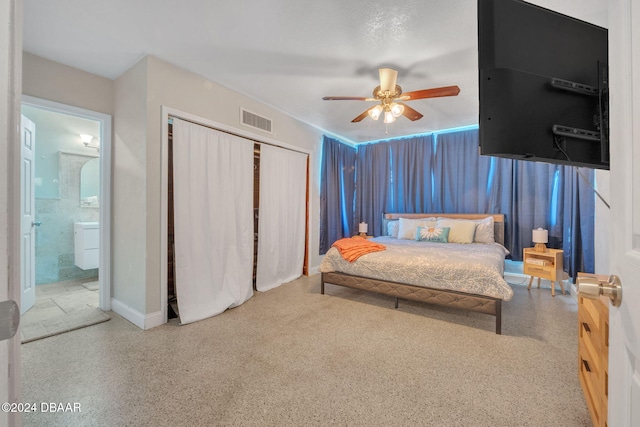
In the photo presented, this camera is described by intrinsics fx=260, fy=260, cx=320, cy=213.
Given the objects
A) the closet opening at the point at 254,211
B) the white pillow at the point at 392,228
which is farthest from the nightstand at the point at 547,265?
the closet opening at the point at 254,211

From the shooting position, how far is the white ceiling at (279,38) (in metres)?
1.75

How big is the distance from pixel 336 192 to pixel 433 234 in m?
1.81

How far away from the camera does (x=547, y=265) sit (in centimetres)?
327

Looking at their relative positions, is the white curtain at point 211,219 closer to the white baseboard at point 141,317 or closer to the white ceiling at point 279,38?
the white baseboard at point 141,317

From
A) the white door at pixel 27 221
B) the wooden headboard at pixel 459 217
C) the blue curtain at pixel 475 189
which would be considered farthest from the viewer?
the wooden headboard at pixel 459 217

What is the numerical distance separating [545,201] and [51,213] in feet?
23.2

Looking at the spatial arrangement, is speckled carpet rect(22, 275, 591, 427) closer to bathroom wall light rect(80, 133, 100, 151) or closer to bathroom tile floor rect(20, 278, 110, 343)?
bathroom tile floor rect(20, 278, 110, 343)

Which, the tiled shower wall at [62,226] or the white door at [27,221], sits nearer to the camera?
the white door at [27,221]

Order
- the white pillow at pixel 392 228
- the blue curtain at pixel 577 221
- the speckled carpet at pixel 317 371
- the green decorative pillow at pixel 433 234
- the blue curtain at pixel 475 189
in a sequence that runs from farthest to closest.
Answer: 1. the white pillow at pixel 392 228
2. the green decorative pillow at pixel 433 234
3. the blue curtain at pixel 475 189
4. the blue curtain at pixel 577 221
5. the speckled carpet at pixel 317 371

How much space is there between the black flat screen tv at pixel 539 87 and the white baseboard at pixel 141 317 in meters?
2.82

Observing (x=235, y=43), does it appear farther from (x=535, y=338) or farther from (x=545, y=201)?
(x=545, y=201)

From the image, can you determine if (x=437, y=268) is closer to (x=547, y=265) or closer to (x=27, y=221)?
(x=547, y=265)

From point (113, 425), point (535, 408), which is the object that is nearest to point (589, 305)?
point (535, 408)

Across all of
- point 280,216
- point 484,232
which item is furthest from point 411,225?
point 280,216
